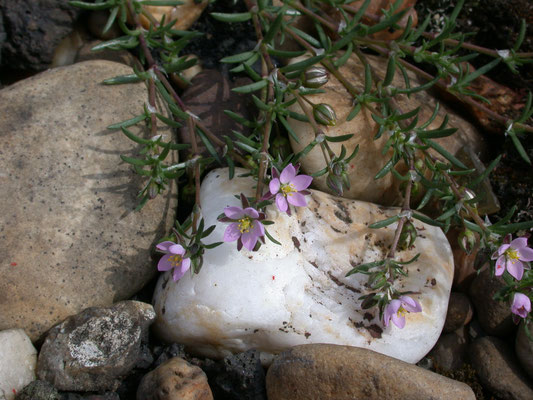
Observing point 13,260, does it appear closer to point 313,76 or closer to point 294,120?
point 294,120

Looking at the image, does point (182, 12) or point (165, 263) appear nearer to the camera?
point (165, 263)

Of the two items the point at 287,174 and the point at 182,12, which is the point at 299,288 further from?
the point at 182,12

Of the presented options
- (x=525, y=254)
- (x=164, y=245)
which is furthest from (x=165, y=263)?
(x=525, y=254)

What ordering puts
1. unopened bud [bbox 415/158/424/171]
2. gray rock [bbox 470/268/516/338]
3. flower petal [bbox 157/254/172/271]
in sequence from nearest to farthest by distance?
flower petal [bbox 157/254/172/271] < unopened bud [bbox 415/158/424/171] < gray rock [bbox 470/268/516/338]

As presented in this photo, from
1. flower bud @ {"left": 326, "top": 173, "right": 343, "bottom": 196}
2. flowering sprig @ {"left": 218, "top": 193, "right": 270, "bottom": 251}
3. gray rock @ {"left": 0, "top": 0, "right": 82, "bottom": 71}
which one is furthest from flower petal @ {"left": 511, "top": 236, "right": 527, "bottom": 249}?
gray rock @ {"left": 0, "top": 0, "right": 82, "bottom": 71}

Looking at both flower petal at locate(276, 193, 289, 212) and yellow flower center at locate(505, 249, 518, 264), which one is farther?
yellow flower center at locate(505, 249, 518, 264)

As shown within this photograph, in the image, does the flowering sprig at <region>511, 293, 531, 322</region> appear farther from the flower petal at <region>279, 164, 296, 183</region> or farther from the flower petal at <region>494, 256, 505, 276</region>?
the flower petal at <region>279, 164, 296, 183</region>
